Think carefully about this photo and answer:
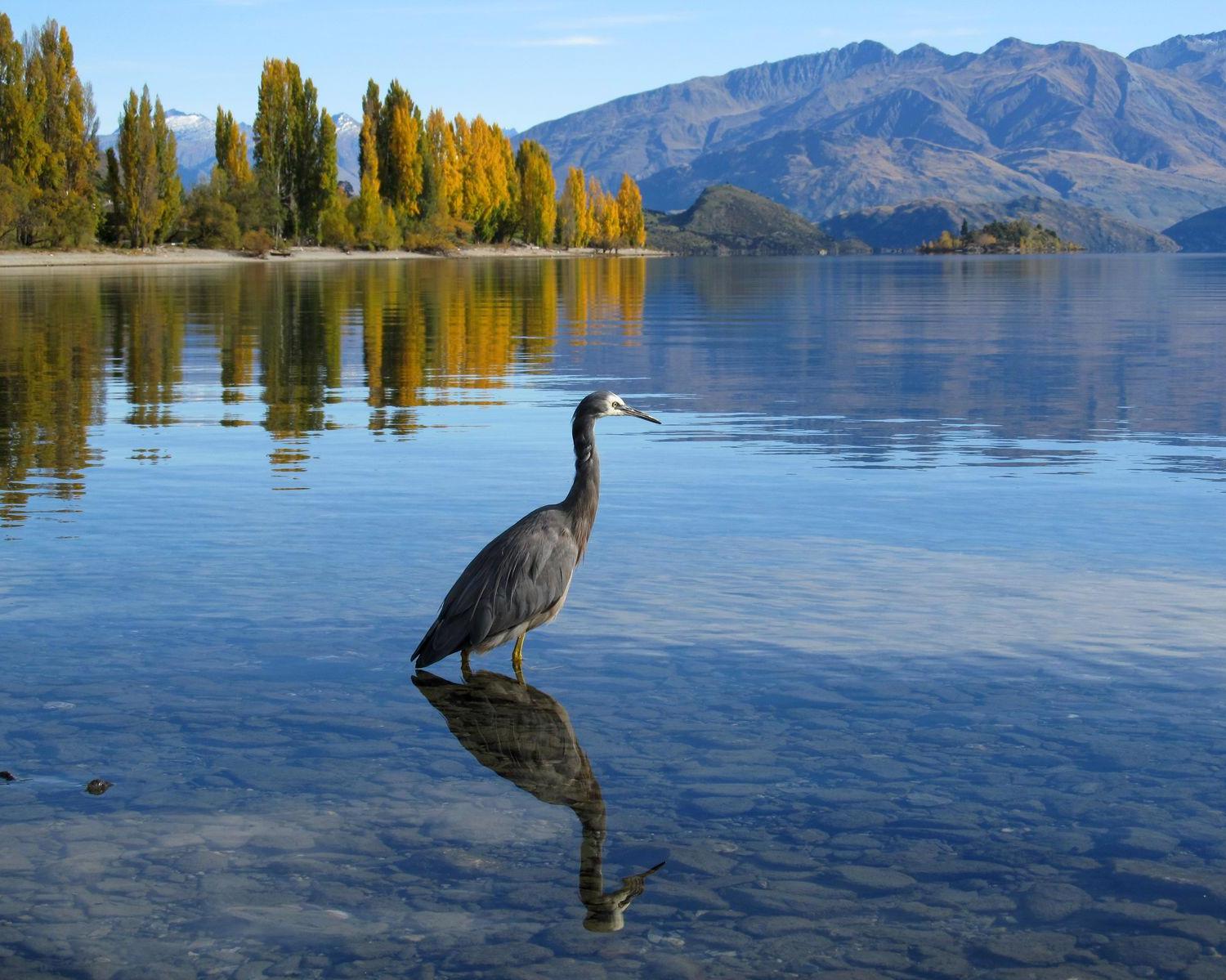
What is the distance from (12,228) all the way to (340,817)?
296 feet

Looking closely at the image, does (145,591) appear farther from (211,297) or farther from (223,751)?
(211,297)

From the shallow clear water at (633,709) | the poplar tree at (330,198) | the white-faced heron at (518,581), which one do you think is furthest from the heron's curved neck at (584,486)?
the poplar tree at (330,198)

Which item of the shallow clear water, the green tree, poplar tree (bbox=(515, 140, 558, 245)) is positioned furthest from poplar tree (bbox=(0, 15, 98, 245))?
the shallow clear water

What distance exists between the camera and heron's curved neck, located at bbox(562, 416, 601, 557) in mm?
7988

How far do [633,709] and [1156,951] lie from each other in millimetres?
3028

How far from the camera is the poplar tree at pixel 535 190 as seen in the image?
156250 millimetres

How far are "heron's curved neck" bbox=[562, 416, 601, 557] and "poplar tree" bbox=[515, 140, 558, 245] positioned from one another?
149860 mm

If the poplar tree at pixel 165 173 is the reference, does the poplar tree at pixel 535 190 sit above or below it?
above

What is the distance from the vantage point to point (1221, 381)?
80.0ft

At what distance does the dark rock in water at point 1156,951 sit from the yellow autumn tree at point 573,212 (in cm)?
16847

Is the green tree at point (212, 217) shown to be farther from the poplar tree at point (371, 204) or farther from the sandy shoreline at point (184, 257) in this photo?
the poplar tree at point (371, 204)

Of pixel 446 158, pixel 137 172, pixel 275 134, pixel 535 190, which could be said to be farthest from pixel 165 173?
pixel 535 190

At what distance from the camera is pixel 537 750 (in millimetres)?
6719

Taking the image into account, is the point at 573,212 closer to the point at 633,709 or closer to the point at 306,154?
the point at 306,154
